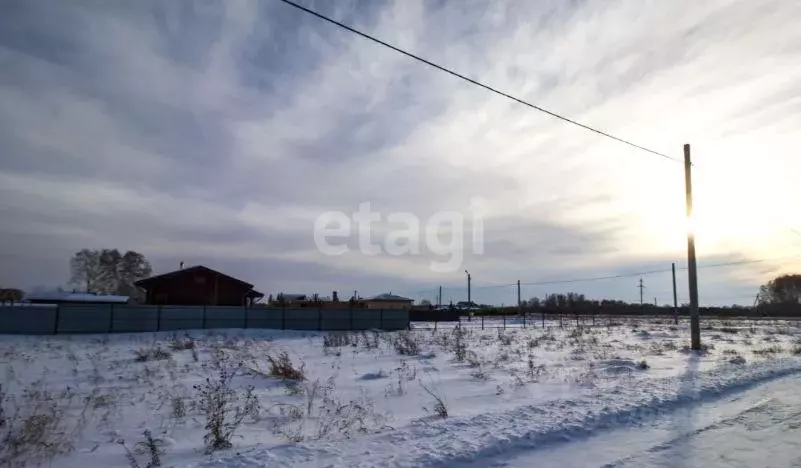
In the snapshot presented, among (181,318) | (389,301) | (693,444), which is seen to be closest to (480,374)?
(693,444)

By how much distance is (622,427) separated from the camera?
773 centimetres

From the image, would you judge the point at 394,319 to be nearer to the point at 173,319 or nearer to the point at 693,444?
the point at 173,319

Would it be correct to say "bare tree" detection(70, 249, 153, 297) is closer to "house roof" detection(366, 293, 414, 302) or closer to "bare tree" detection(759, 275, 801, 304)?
"house roof" detection(366, 293, 414, 302)

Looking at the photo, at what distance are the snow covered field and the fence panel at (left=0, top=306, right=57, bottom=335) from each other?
14.2 metres

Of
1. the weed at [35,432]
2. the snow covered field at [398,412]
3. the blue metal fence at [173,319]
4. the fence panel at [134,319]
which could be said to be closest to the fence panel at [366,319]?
the blue metal fence at [173,319]

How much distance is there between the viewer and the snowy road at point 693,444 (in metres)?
5.97

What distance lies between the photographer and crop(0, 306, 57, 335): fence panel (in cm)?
2917

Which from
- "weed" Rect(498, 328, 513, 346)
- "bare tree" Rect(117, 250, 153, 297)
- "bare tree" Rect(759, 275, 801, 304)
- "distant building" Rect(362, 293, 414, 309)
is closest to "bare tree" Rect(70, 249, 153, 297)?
"bare tree" Rect(117, 250, 153, 297)

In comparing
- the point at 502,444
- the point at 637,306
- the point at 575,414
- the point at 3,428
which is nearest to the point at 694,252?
the point at 575,414

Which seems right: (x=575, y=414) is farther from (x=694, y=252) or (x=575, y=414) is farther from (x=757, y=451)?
(x=694, y=252)

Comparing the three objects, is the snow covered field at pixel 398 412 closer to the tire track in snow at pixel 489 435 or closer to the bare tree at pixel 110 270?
the tire track in snow at pixel 489 435

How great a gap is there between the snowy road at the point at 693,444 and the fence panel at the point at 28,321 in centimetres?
3137

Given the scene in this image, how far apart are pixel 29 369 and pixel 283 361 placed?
761 cm

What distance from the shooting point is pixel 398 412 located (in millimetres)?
9258
